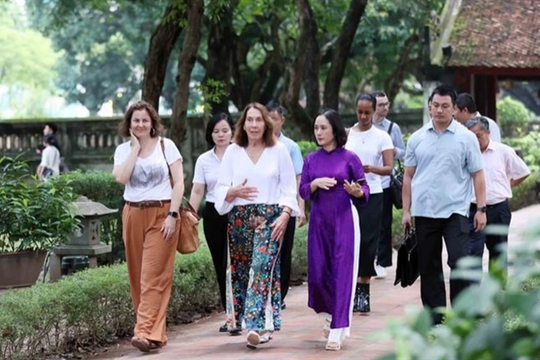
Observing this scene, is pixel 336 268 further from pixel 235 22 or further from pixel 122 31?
pixel 122 31

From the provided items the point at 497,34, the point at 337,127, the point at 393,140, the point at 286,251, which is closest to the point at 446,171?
the point at 337,127

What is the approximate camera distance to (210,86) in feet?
58.9

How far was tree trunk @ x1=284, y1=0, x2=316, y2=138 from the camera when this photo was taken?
23422 mm

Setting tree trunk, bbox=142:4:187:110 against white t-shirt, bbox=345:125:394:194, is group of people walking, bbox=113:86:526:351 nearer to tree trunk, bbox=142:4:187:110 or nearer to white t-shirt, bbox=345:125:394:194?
white t-shirt, bbox=345:125:394:194

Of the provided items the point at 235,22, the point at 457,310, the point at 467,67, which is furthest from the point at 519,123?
the point at 457,310

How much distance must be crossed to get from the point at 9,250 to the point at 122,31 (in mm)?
33670

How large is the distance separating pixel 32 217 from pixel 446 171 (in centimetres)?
399

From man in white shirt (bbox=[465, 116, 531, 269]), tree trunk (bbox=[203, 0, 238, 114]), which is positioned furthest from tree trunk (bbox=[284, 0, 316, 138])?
man in white shirt (bbox=[465, 116, 531, 269])

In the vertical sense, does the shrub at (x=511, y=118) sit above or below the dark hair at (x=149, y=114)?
above

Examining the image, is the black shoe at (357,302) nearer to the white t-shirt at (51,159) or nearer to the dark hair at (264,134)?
the dark hair at (264,134)

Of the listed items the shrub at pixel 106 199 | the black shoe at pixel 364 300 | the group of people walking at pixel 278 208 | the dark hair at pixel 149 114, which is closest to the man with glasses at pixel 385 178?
the black shoe at pixel 364 300

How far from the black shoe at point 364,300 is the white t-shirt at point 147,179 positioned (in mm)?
2293

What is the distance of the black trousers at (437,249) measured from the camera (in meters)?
8.76

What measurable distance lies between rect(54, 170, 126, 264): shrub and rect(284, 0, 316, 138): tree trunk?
9844mm
